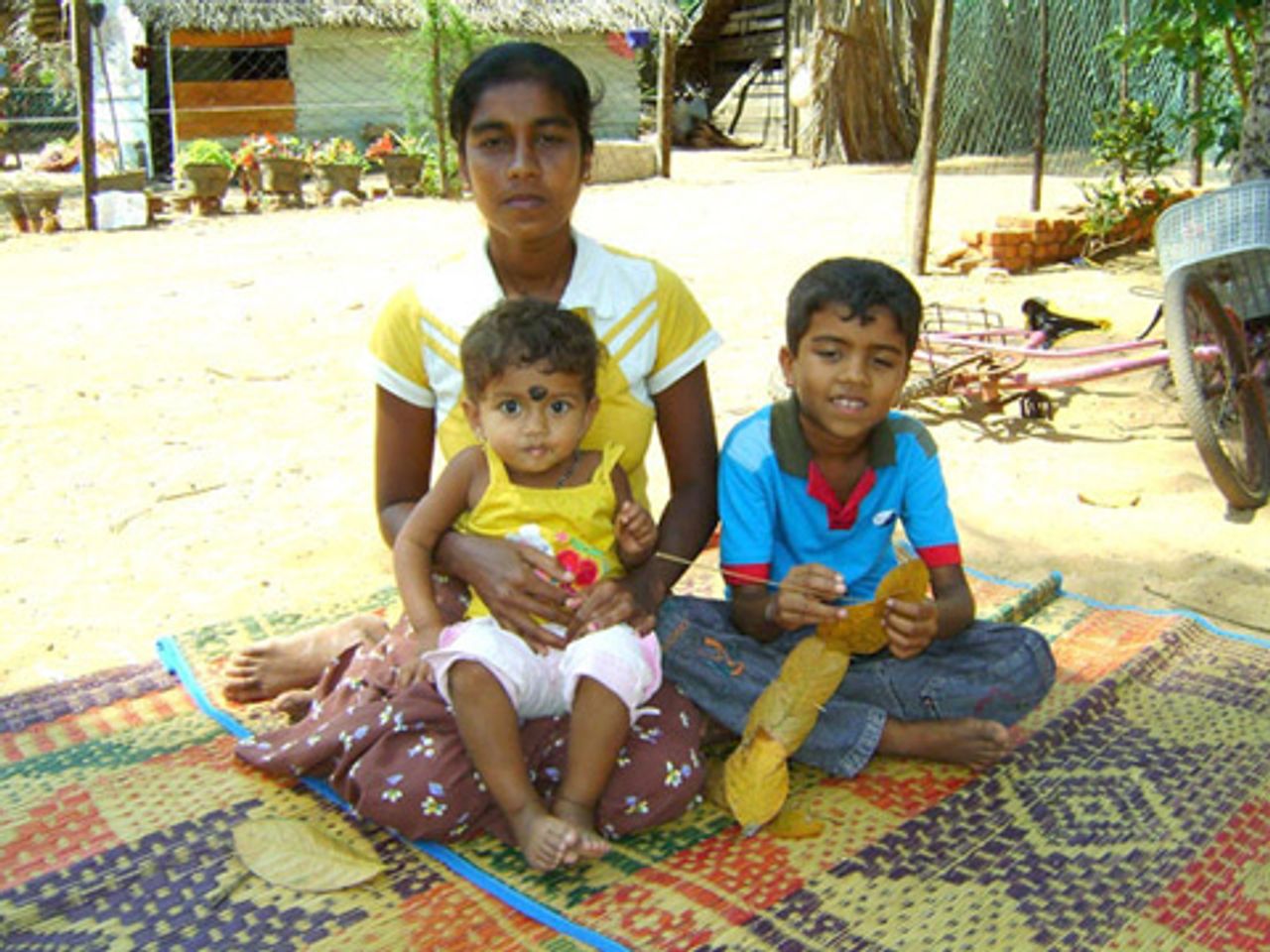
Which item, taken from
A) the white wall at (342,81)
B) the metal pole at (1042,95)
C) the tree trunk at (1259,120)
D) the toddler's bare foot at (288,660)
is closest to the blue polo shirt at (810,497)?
the toddler's bare foot at (288,660)

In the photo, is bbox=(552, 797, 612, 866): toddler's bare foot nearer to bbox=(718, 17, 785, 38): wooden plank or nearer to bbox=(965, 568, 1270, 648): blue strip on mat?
bbox=(965, 568, 1270, 648): blue strip on mat

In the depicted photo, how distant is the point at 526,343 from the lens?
2027 millimetres

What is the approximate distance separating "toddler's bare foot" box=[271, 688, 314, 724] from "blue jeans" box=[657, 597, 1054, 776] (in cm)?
75

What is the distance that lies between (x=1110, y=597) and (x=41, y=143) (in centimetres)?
2364

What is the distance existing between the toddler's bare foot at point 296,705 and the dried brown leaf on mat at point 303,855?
423 mm

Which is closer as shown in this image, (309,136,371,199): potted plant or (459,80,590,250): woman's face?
(459,80,590,250): woman's face

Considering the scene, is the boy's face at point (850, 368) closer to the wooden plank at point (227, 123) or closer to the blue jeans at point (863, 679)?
the blue jeans at point (863, 679)

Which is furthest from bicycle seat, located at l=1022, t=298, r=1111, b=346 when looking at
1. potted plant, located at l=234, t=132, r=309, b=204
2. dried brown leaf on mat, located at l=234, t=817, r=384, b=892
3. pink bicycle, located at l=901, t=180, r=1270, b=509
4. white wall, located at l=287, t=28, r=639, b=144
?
white wall, located at l=287, t=28, r=639, b=144

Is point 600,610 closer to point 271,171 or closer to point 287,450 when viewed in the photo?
point 287,450

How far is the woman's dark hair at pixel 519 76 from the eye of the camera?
214 centimetres

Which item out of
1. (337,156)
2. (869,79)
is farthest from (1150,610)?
(869,79)

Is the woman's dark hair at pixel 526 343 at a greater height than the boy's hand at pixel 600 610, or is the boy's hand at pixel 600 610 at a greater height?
the woman's dark hair at pixel 526 343

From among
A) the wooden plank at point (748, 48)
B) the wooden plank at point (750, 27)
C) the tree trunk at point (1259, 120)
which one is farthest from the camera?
the wooden plank at point (748, 48)

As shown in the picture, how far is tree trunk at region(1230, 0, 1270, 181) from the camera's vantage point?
174 inches
